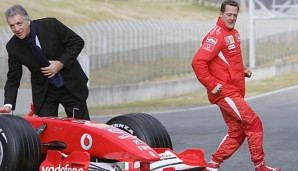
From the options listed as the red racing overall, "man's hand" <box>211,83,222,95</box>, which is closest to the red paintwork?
"man's hand" <box>211,83,222,95</box>

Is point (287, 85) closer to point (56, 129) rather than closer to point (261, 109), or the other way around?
point (261, 109)

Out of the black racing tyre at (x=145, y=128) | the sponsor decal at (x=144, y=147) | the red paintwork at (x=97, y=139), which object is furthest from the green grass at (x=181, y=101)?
the sponsor decal at (x=144, y=147)

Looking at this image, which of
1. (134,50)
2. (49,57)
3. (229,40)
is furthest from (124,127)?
(134,50)

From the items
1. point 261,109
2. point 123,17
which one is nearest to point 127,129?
point 261,109

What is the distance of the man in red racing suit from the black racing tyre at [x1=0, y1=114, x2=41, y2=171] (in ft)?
6.76

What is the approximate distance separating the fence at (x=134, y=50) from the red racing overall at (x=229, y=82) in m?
14.4

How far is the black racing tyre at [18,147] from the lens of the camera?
8305 mm

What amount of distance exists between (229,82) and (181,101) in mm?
15483

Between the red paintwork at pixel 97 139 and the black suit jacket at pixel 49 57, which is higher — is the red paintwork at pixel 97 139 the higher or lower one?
the lower one

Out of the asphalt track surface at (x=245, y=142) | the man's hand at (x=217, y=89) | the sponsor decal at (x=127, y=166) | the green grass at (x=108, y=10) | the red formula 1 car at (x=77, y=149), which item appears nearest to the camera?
the sponsor decal at (x=127, y=166)

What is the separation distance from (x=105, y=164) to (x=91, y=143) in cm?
36

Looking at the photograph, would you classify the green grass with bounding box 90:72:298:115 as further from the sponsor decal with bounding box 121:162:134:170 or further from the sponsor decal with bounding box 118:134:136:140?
the sponsor decal with bounding box 121:162:134:170

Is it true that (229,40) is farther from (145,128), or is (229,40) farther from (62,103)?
(62,103)

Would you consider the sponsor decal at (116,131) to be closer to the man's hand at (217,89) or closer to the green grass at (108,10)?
the man's hand at (217,89)
